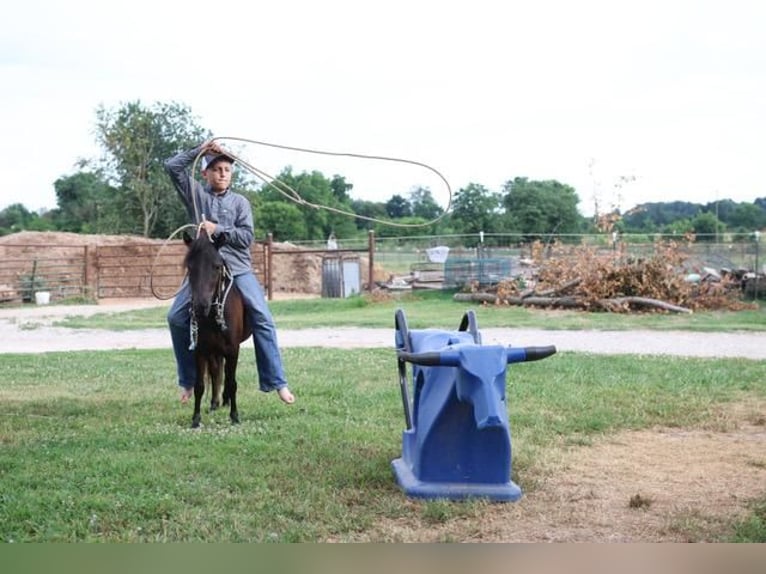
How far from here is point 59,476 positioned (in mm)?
5258

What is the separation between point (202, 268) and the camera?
6594mm

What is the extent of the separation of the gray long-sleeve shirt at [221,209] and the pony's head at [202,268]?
12cm

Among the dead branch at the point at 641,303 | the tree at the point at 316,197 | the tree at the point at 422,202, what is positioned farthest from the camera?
the tree at the point at 422,202

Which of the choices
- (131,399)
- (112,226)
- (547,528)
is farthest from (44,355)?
Answer: (112,226)

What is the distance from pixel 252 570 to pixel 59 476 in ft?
7.27

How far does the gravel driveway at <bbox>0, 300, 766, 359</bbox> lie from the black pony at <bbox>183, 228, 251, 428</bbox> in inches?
214

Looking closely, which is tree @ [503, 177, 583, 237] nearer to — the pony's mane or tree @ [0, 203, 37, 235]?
tree @ [0, 203, 37, 235]

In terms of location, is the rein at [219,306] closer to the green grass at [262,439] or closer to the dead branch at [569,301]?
the green grass at [262,439]

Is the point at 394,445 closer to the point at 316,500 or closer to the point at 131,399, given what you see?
the point at 316,500

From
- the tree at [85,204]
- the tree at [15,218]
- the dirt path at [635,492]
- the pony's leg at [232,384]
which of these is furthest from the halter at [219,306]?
the tree at [15,218]

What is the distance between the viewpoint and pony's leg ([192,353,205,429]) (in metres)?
6.83

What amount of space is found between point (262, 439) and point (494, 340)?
279 inches

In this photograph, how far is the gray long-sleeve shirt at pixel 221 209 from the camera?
21.7 feet

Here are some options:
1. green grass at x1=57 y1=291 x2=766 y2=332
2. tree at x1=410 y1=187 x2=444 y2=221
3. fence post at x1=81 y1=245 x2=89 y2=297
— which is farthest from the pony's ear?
fence post at x1=81 y1=245 x2=89 y2=297
